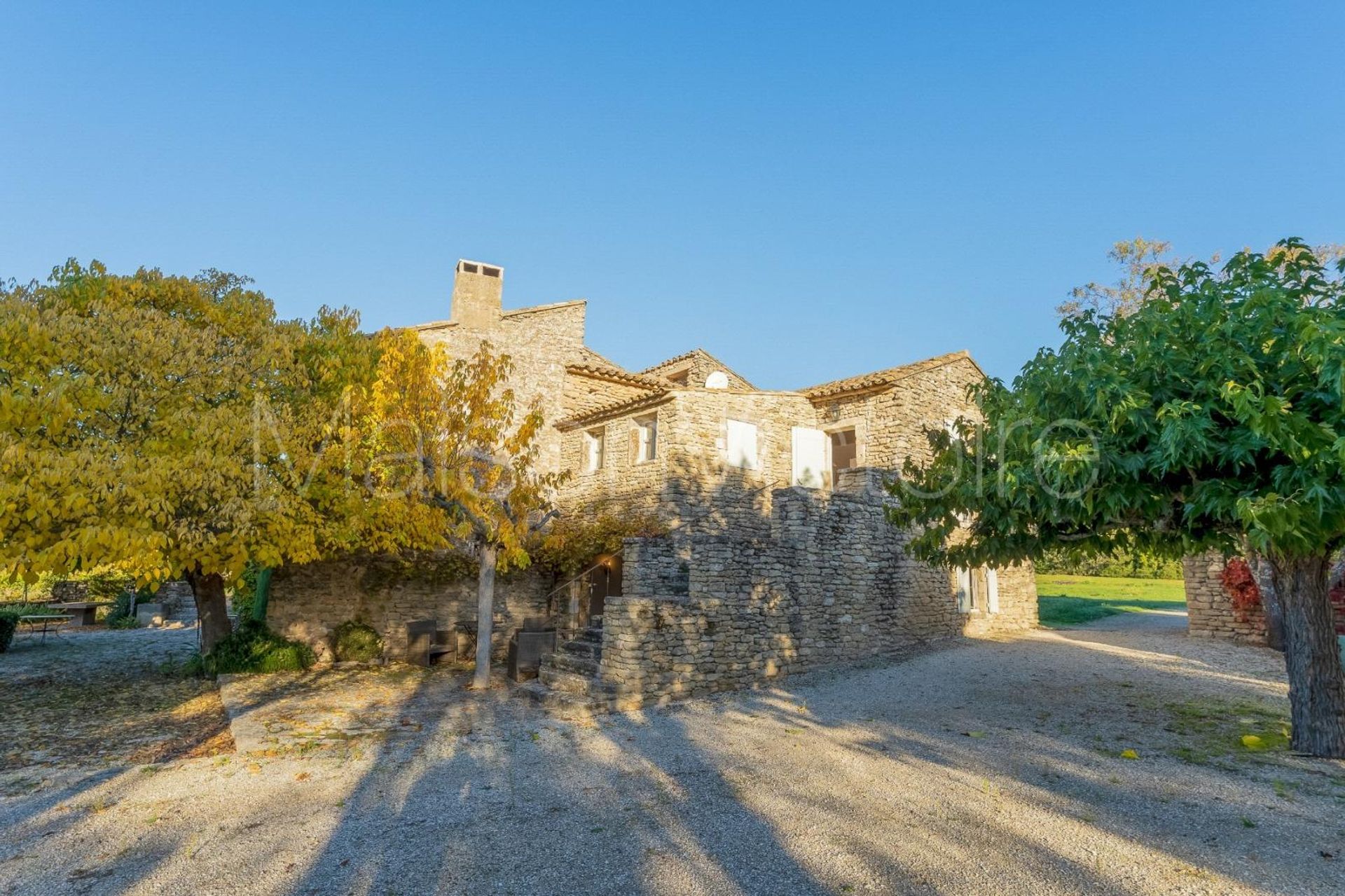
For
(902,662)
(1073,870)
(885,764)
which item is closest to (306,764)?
(885,764)

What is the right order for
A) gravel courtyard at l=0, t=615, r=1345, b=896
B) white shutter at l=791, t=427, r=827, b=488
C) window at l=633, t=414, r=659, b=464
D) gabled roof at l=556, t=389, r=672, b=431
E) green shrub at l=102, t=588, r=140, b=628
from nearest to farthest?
gravel courtyard at l=0, t=615, r=1345, b=896
gabled roof at l=556, t=389, r=672, b=431
window at l=633, t=414, r=659, b=464
white shutter at l=791, t=427, r=827, b=488
green shrub at l=102, t=588, r=140, b=628

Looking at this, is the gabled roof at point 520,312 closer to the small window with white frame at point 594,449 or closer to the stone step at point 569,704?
the small window with white frame at point 594,449

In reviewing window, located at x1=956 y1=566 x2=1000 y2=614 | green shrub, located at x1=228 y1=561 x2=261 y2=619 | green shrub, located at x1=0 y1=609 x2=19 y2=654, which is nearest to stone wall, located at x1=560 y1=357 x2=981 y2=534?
window, located at x1=956 y1=566 x2=1000 y2=614

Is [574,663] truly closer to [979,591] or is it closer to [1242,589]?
[979,591]

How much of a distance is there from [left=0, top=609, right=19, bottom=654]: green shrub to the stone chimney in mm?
12965

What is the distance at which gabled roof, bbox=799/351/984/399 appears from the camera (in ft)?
54.4

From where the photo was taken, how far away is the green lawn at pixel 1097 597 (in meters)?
24.1

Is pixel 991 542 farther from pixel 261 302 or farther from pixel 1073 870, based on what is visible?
pixel 261 302

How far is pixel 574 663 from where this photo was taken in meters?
11.5

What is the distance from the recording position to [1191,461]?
6.23 meters

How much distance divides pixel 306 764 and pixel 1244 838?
8660 millimetres

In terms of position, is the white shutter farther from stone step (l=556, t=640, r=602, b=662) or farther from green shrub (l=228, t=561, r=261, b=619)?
green shrub (l=228, t=561, r=261, b=619)

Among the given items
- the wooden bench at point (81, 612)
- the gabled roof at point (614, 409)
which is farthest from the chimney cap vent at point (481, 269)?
the wooden bench at point (81, 612)

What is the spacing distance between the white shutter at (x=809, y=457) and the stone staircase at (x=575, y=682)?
738 cm
